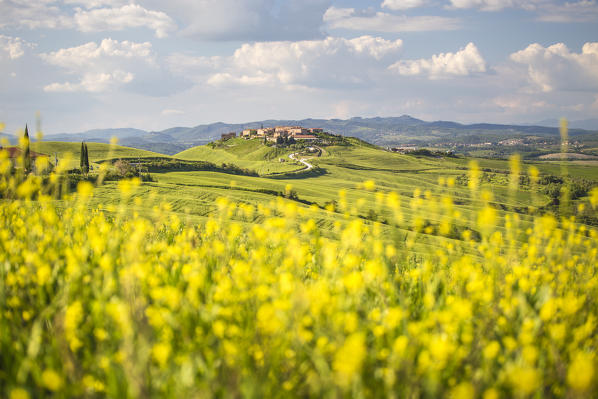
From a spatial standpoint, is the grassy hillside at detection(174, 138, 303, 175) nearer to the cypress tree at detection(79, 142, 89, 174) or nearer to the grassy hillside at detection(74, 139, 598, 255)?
the grassy hillside at detection(74, 139, 598, 255)

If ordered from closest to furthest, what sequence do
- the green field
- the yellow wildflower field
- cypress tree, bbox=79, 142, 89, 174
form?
1. the yellow wildflower field
2. the green field
3. cypress tree, bbox=79, 142, 89, 174

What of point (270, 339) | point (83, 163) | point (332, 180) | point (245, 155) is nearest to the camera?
point (270, 339)

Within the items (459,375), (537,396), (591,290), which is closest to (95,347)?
(459,375)

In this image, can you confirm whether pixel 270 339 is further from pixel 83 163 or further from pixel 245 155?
pixel 245 155

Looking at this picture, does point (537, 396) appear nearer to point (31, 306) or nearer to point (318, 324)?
point (318, 324)

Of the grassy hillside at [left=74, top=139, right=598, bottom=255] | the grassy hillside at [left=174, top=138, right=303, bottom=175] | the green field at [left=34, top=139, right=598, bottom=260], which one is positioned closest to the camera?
the green field at [left=34, top=139, right=598, bottom=260]

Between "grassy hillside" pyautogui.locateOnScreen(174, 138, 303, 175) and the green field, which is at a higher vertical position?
"grassy hillside" pyautogui.locateOnScreen(174, 138, 303, 175)

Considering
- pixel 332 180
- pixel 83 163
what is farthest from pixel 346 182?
pixel 83 163

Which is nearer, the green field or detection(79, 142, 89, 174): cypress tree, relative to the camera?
the green field

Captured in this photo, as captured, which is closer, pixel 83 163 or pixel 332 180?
pixel 83 163

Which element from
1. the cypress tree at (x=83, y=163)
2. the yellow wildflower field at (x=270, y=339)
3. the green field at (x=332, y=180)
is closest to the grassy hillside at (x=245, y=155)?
the green field at (x=332, y=180)

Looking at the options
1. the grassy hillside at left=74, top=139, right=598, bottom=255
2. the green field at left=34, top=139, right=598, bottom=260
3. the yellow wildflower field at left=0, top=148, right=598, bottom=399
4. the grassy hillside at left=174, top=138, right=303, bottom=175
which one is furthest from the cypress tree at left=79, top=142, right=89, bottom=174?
the grassy hillside at left=174, top=138, right=303, bottom=175

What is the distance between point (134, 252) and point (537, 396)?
4116mm

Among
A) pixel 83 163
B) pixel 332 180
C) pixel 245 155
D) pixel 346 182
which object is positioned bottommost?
pixel 346 182
